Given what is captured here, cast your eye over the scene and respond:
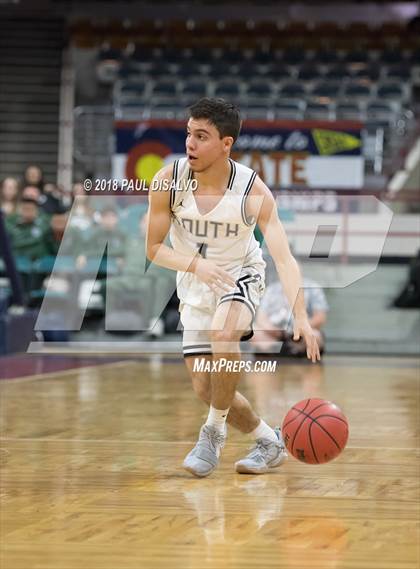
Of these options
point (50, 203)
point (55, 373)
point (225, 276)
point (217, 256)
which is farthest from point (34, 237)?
point (225, 276)

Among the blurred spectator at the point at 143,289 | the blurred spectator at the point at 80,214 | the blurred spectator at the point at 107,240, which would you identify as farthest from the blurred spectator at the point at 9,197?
the blurred spectator at the point at 143,289

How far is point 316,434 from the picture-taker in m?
4.29

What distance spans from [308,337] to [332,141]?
38.5 ft

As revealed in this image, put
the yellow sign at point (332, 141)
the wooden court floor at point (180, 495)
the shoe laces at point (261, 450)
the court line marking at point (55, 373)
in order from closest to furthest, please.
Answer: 1. the wooden court floor at point (180, 495)
2. the shoe laces at point (261, 450)
3. the court line marking at point (55, 373)
4. the yellow sign at point (332, 141)

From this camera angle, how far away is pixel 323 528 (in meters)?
3.42

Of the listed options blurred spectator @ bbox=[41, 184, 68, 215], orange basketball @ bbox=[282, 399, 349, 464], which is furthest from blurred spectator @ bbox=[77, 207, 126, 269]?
orange basketball @ bbox=[282, 399, 349, 464]

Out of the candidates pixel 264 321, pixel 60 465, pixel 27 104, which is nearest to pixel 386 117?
pixel 264 321

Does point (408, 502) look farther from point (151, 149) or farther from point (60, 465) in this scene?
point (151, 149)

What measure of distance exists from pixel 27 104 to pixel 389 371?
13.1 m

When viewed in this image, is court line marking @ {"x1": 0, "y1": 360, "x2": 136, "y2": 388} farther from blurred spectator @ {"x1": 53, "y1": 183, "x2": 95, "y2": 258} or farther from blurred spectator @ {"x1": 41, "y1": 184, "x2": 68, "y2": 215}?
blurred spectator @ {"x1": 41, "y1": 184, "x2": 68, "y2": 215}

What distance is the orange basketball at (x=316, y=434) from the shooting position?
4293 millimetres

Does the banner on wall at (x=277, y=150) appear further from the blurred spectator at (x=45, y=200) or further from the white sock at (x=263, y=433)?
the white sock at (x=263, y=433)

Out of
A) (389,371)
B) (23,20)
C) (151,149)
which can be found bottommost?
(389,371)

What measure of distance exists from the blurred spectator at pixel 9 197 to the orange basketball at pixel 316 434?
840cm
